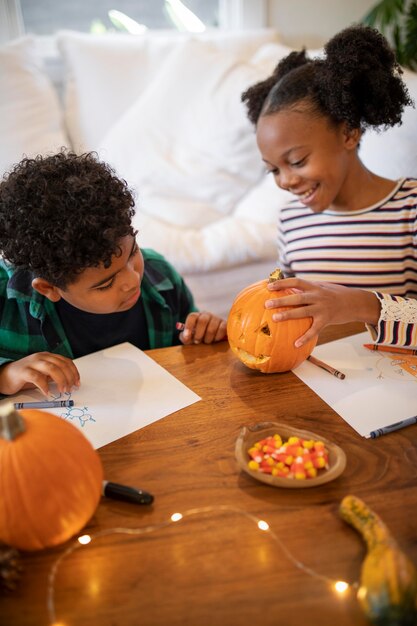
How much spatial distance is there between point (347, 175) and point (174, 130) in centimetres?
129

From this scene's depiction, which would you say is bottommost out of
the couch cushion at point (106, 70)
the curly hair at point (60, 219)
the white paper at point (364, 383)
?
the white paper at point (364, 383)

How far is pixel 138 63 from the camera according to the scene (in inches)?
98.7

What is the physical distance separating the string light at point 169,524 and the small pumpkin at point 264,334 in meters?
0.33

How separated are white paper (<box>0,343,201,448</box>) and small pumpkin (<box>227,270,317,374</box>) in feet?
0.42

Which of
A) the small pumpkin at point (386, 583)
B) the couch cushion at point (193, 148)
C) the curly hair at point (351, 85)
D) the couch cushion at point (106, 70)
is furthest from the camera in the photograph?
the couch cushion at point (106, 70)

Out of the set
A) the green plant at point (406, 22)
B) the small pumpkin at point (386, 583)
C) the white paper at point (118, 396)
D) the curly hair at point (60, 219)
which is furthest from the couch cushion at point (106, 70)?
the small pumpkin at point (386, 583)

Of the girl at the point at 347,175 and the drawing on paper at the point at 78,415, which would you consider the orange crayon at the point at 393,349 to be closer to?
the girl at the point at 347,175

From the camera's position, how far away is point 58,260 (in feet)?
2.92

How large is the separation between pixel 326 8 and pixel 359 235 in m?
1.98

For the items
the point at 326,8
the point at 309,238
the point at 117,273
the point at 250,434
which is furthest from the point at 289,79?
the point at 326,8

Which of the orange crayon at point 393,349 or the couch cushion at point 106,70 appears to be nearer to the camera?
the orange crayon at point 393,349

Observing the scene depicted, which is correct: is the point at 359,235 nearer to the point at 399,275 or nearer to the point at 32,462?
the point at 399,275

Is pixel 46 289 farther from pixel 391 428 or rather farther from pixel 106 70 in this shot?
pixel 106 70

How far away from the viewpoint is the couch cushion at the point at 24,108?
2.19 m
